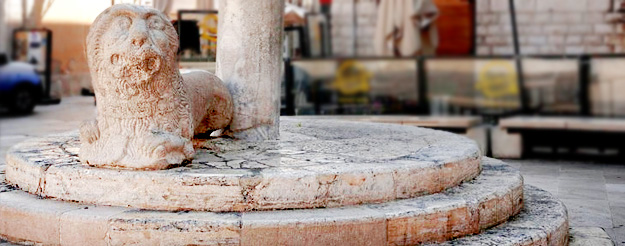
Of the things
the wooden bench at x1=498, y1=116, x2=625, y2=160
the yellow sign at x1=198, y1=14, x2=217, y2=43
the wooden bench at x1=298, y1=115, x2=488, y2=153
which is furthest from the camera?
the yellow sign at x1=198, y1=14, x2=217, y2=43

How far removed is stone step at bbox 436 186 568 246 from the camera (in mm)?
3500

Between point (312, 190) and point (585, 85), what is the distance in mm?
5965

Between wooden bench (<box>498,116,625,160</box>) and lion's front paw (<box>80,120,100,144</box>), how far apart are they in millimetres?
5576

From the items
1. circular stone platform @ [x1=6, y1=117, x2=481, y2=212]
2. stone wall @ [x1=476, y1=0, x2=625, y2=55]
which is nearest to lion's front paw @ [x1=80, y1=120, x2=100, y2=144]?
circular stone platform @ [x1=6, y1=117, x2=481, y2=212]

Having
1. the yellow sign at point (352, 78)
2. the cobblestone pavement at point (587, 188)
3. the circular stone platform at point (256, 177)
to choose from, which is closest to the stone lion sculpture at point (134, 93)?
the circular stone platform at point (256, 177)

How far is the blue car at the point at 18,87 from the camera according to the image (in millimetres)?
13344

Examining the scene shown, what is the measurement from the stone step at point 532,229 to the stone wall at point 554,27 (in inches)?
441

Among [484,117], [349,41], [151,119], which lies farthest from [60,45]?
[151,119]

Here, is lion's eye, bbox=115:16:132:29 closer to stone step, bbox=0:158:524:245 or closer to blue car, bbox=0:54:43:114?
stone step, bbox=0:158:524:245

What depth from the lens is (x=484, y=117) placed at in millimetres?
8953

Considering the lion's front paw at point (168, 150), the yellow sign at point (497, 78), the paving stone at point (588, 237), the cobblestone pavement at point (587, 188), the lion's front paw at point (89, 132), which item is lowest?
the cobblestone pavement at point (587, 188)

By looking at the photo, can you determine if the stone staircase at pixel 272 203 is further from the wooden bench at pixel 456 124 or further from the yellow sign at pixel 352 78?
the yellow sign at pixel 352 78

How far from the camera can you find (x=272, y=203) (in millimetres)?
3350

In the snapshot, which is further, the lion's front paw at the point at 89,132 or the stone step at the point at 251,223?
the lion's front paw at the point at 89,132
